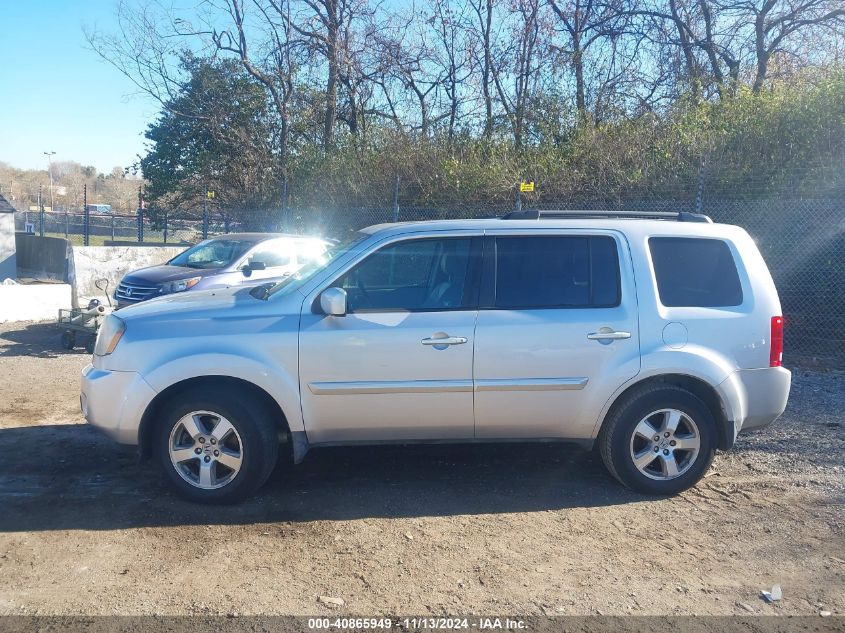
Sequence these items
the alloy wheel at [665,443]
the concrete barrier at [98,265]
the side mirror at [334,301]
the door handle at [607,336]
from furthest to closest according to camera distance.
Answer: the concrete barrier at [98,265]
the alloy wheel at [665,443]
the door handle at [607,336]
the side mirror at [334,301]

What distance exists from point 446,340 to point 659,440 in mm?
1663

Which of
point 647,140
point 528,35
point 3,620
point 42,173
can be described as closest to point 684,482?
point 3,620

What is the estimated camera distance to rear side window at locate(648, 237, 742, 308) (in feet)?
16.5

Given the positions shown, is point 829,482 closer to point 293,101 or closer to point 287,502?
point 287,502

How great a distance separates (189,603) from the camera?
11.7 feet

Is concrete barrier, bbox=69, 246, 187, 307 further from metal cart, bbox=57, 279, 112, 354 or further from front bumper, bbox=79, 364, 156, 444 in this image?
front bumper, bbox=79, 364, 156, 444

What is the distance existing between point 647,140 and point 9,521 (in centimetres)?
1079

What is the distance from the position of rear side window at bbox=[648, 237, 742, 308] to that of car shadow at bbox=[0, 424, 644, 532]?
1456mm

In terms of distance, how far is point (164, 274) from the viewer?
34.3 feet

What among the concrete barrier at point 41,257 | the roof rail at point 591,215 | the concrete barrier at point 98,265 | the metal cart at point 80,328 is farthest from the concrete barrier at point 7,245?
the roof rail at point 591,215

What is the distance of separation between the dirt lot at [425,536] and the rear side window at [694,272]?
4.57 feet

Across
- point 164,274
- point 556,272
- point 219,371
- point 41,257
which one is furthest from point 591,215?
point 41,257

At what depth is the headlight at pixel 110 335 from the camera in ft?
15.6

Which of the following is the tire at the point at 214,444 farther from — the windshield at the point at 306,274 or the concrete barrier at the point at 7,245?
the concrete barrier at the point at 7,245
